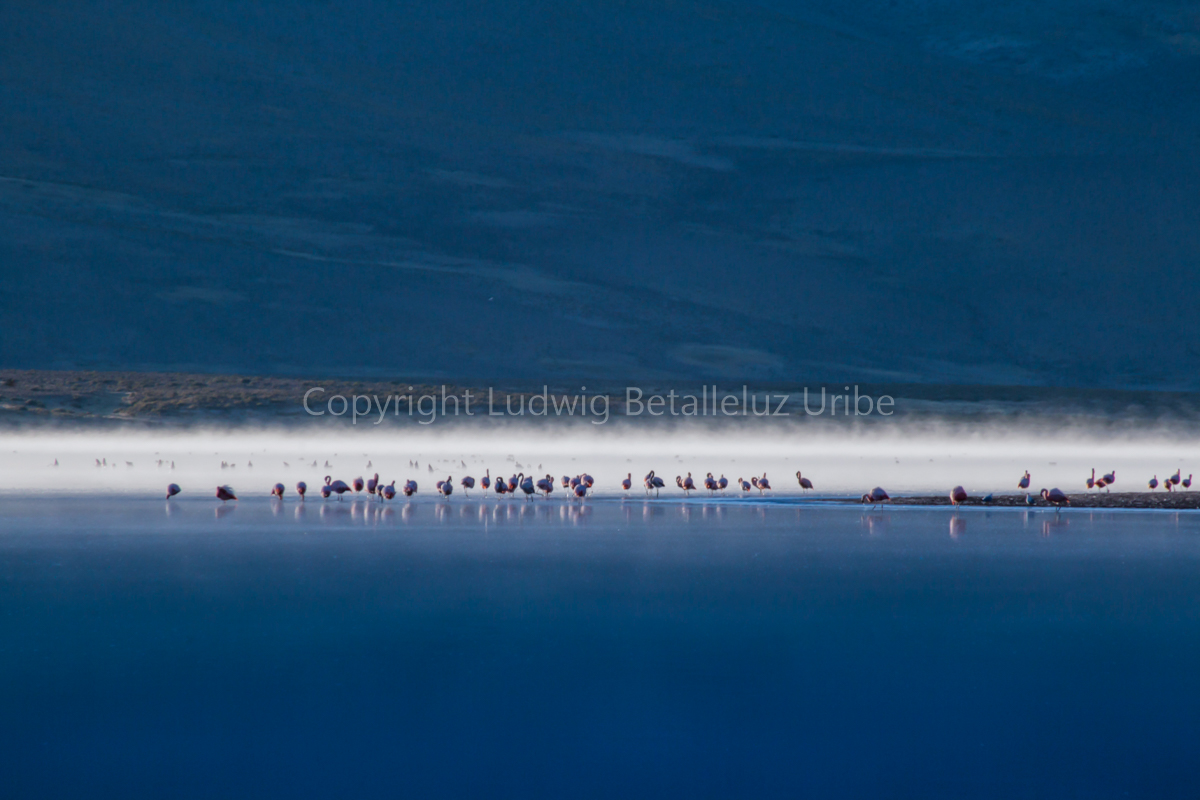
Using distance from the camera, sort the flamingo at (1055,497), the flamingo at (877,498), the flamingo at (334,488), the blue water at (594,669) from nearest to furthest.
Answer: the blue water at (594,669) → the flamingo at (1055,497) → the flamingo at (877,498) → the flamingo at (334,488)

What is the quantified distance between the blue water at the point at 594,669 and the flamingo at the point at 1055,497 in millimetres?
2528

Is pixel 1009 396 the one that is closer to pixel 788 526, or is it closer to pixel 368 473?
pixel 368 473

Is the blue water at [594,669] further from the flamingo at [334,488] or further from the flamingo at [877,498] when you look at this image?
the flamingo at [334,488]

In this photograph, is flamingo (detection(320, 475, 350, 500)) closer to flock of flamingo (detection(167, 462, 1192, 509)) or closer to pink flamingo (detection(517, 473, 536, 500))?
flock of flamingo (detection(167, 462, 1192, 509))

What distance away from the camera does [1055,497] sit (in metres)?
9.95

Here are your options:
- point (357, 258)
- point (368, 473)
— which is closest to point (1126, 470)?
point (368, 473)

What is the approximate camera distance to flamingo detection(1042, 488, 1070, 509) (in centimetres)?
995

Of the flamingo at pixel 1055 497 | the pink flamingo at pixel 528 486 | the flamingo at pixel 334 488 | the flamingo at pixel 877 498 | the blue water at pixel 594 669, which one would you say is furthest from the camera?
the pink flamingo at pixel 528 486

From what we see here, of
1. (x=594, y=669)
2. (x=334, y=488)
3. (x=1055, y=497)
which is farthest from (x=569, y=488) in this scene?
(x=594, y=669)

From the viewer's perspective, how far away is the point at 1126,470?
589 inches

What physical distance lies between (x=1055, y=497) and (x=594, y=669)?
7064 millimetres

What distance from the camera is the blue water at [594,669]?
3.09 meters

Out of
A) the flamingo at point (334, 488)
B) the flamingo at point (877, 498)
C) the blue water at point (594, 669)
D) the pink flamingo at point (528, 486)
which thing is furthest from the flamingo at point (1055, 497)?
the flamingo at point (334, 488)

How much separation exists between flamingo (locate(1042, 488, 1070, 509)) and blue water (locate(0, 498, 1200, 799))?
2.53 metres
